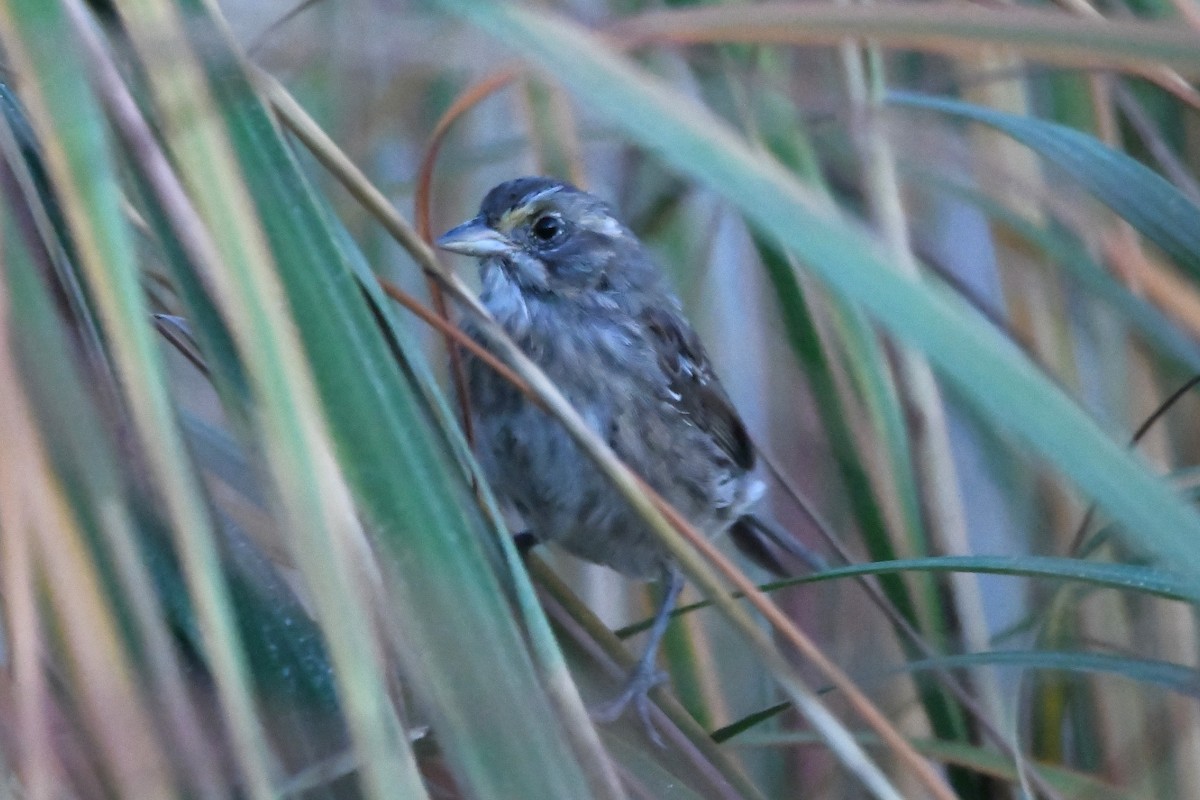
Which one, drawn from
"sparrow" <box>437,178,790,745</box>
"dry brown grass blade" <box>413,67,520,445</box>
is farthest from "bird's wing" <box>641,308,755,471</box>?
"dry brown grass blade" <box>413,67,520,445</box>

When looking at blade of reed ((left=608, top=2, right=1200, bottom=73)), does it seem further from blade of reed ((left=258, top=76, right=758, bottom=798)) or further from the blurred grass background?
blade of reed ((left=258, top=76, right=758, bottom=798))

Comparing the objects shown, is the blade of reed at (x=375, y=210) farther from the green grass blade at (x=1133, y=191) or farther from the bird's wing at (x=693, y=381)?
the bird's wing at (x=693, y=381)

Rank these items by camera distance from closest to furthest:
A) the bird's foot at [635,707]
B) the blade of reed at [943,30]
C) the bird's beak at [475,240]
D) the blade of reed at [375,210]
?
the blade of reed at [943,30]
the blade of reed at [375,210]
the bird's foot at [635,707]
the bird's beak at [475,240]

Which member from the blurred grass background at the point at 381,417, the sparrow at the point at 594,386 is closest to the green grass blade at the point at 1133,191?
the blurred grass background at the point at 381,417

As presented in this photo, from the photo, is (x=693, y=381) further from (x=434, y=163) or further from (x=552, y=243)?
(x=434, y=163)

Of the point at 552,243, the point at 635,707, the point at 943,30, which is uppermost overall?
the point at 552,243

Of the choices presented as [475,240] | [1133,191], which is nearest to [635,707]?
[1133,191]
